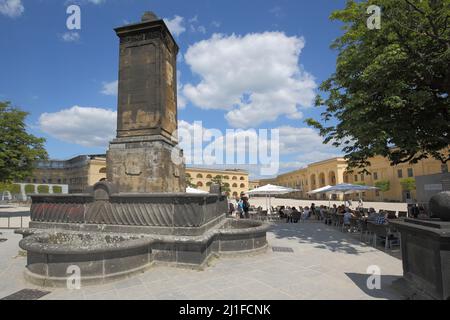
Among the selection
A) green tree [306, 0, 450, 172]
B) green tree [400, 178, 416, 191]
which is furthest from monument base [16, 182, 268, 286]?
green tree [400, 178, 416, 191]

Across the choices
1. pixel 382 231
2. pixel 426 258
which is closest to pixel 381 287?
pixel 426 258

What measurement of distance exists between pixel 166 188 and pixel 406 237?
610 centimetres

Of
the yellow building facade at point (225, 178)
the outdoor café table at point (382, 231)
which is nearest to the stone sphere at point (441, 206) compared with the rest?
the outdoor café table at point (382, 231)

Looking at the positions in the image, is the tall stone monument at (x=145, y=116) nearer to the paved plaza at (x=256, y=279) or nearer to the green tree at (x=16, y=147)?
the paved plaza at (x=256, y=279)

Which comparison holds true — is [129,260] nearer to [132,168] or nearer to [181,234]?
[181,234]

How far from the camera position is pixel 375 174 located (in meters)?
53.7

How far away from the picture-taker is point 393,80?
27.6ft

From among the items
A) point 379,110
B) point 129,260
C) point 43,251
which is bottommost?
point 129,260

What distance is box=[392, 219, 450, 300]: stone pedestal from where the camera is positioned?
3.63 meters

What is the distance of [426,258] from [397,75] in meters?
6.70

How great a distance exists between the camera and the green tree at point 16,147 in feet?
66.5

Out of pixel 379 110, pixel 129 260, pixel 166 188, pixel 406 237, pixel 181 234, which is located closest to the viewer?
pixel 406 237
